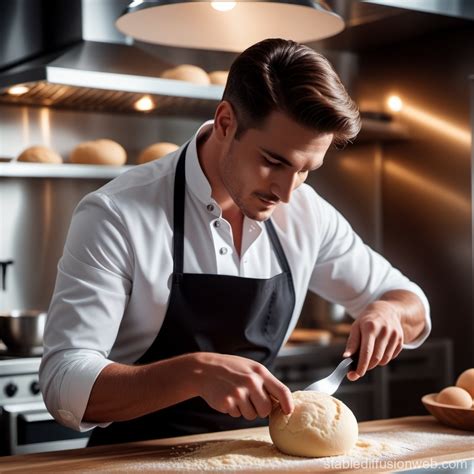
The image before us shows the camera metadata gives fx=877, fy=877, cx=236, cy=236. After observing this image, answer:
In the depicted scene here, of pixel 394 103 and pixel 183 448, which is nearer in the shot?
pixel 183 448

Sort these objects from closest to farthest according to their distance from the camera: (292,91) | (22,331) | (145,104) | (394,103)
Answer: (292,91)
(22,331)
(145,104)
(394,103)

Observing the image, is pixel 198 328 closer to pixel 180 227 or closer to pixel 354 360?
pixel 180 227

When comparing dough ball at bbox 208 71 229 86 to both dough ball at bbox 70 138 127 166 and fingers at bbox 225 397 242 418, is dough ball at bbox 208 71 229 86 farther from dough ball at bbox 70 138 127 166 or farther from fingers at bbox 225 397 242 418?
fingers at bbox 225 397 242 418

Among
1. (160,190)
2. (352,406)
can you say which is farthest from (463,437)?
(352,406)

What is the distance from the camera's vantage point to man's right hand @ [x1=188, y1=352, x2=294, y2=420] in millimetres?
1414

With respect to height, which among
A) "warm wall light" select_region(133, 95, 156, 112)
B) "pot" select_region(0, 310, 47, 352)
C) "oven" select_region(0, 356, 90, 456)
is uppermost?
"warm wall light" select_region(133, 95, 156, 112)

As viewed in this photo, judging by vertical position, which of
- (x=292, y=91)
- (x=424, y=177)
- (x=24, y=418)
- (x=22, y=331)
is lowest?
(x=24, y=418)

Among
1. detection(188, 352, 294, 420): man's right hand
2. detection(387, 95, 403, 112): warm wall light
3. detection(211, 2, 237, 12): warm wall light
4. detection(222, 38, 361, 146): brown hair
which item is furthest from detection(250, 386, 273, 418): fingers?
detection(387, 95, 403, 112): warm wall light

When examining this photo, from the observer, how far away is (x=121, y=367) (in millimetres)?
1513

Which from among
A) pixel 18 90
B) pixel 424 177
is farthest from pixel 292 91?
pixel 424 177

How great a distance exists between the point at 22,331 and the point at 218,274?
1352 millimetres

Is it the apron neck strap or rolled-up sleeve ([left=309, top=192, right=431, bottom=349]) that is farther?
rolled-up sleeve ([left=309, top=192, right=431, bottom=349])

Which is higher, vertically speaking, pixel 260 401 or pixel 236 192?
pixel 236 192

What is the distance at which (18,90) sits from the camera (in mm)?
3113
